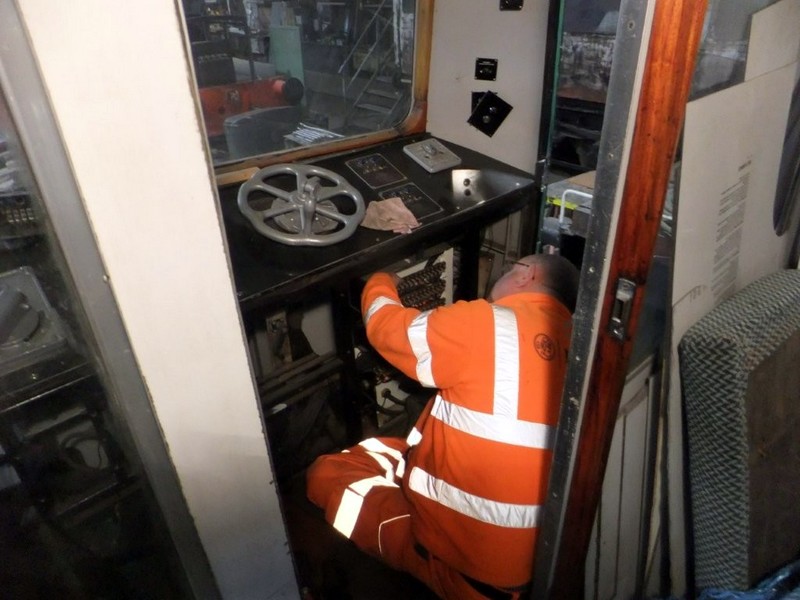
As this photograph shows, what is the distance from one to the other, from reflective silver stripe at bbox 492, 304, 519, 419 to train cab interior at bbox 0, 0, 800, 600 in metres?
0.24

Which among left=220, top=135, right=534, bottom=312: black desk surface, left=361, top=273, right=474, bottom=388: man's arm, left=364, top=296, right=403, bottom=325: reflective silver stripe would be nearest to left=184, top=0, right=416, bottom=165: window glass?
left=220, top=135, right=534, bottom=312: black desk surface

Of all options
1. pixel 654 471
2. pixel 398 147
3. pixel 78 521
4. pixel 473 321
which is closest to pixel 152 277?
pixel 78 521

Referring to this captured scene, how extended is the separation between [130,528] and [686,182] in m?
1.23

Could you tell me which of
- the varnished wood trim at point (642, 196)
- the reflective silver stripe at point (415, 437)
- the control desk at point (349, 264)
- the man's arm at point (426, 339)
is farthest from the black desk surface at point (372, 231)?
the varnished wood trim at point (642, 196)

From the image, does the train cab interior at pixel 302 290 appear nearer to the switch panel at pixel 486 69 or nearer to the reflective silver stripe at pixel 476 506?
the switch panel at pixel 486 69

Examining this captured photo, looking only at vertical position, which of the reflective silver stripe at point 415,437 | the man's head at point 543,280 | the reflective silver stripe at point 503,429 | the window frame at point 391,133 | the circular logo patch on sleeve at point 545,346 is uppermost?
the window frame at point 391,133

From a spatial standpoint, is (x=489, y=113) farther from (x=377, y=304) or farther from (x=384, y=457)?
(x=384, y=457)

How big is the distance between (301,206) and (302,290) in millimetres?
338

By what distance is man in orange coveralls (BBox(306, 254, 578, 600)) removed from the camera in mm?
1213

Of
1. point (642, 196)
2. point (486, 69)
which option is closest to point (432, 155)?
point (486, 69)

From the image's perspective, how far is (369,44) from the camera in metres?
2.19

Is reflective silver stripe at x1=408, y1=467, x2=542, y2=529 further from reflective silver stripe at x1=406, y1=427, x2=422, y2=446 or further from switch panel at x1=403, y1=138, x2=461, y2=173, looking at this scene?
switch panel at x1=403, y1=138, x2=461, y2=173

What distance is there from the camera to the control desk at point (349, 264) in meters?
1.57

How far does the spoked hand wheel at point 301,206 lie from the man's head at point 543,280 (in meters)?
0.51
